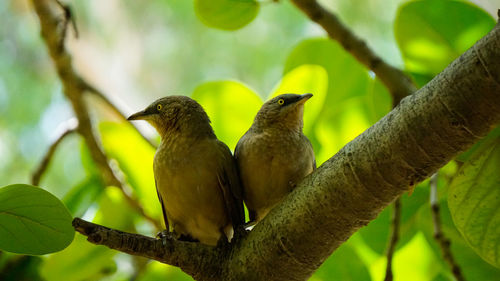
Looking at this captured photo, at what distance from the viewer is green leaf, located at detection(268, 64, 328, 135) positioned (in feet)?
7.20

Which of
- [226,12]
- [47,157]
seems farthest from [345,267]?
[47,157]

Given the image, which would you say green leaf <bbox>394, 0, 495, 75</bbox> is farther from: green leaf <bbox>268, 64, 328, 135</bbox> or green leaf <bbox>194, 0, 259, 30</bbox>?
green leaf <bbox>194, 0, 259, 30</bbox>

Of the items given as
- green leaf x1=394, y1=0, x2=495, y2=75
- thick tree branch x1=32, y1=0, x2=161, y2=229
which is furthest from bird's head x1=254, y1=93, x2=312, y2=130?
thick tree branch x1=32, y1=0, x2=161, y2=229

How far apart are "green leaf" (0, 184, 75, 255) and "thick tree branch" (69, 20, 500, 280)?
77 mm

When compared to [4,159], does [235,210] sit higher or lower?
higher

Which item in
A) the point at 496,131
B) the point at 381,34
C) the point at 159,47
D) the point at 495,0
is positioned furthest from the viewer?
the point at 159,47

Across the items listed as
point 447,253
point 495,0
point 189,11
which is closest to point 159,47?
point 189,11

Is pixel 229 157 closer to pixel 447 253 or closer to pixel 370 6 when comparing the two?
pixel 447 253

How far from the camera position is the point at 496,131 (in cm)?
156

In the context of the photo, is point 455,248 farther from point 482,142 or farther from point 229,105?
point 229,105

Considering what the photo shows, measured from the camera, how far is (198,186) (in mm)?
1887

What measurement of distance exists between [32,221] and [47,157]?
4.88 ft

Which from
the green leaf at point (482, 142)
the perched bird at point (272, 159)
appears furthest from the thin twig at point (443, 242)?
the perched bird at point (272, 159)

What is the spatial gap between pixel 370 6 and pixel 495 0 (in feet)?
7.71
